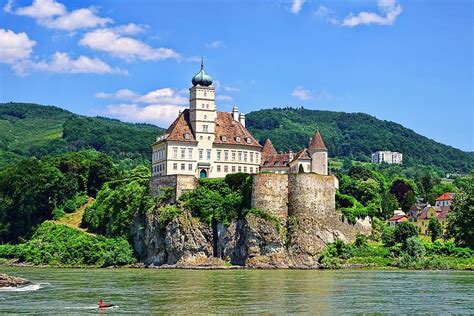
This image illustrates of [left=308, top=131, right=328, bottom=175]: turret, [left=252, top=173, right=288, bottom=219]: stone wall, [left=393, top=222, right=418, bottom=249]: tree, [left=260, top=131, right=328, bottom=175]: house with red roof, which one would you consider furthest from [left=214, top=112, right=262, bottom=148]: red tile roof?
[left=393, top=222, right=418, bottom=249]: tree

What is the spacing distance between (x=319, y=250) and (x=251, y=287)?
2539 cm

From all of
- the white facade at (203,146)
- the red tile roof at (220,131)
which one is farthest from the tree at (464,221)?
the red tile roof at (220,131)

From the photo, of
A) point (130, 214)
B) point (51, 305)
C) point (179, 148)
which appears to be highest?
point (179, 148)

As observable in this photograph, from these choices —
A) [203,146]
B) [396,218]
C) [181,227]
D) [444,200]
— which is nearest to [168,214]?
[181,227]

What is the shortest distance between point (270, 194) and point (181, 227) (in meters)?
8.97

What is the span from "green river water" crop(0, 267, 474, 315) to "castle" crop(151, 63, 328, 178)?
20.0 m

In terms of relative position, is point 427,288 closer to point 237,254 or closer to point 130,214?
point 237,254

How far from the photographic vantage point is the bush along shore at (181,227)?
75188 millimetres

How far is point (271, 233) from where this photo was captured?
75.5m

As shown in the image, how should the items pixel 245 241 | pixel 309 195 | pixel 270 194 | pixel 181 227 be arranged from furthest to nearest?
pixel 309 195 < pixel 181 227 < pixel 270 194 < pixel 245 241

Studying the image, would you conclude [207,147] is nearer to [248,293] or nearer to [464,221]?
[464,221]

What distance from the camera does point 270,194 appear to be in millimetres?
76750

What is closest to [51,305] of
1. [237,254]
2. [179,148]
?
[237,254]

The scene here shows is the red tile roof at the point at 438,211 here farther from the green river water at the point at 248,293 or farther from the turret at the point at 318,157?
the green river water at the point at 248,293
